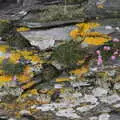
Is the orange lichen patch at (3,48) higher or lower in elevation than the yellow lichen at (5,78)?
higher

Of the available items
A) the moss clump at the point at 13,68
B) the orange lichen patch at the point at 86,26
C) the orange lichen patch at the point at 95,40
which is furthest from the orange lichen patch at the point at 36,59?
the orange lichen patch at the point at 86,26

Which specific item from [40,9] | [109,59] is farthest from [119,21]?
[40,9]

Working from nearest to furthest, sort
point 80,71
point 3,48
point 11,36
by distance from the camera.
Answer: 1. point 80,71
2. point 3,48
3. point 11,36

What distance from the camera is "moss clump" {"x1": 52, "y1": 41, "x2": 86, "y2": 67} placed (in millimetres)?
8430

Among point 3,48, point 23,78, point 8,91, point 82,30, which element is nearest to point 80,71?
point 82,30

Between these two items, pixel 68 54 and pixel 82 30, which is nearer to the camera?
pixel 68 54

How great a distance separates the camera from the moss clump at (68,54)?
843 cm

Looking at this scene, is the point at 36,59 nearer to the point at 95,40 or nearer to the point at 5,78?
the point at 5,78

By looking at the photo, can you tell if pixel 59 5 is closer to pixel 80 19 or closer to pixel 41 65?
pixel 80 19

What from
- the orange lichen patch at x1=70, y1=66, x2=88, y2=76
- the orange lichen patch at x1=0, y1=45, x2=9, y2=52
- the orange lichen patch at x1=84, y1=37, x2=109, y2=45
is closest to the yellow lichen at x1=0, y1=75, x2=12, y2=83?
the orange lichen patch at x1=0, y1=45, x2=9, y2=52

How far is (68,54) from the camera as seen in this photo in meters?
8.46

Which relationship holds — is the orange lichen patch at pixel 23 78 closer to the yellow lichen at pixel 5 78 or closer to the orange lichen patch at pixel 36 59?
the yellow lichen at pixel 5 78

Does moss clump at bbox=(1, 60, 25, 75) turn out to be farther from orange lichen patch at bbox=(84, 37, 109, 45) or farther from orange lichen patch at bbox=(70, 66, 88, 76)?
orange lichen patch at bbox=(84, 37, 109, 45)

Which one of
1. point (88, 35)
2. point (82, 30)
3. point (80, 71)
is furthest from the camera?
point (82, 30)
